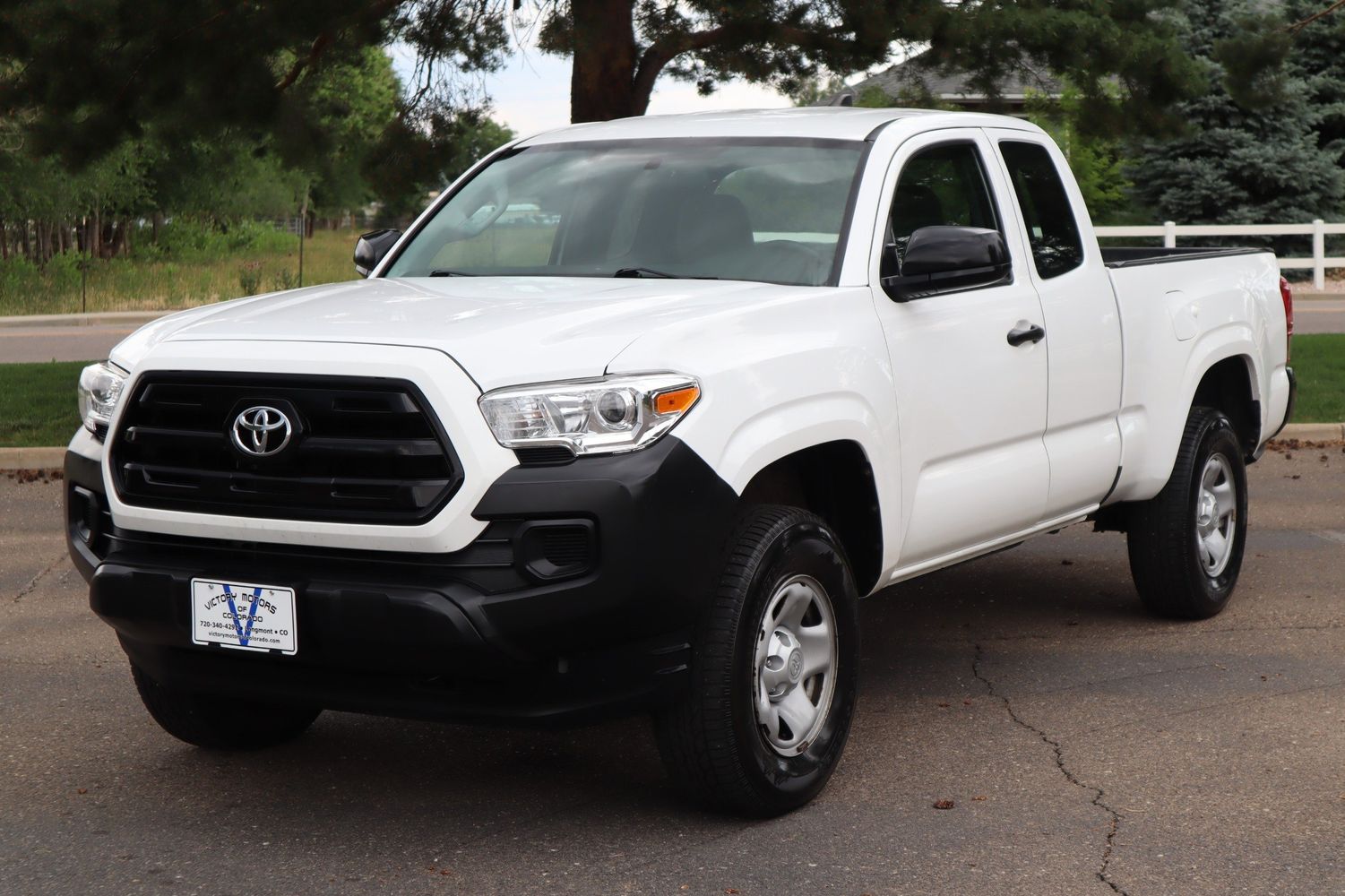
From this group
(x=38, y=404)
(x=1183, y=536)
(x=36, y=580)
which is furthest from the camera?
(x=38, y=404)

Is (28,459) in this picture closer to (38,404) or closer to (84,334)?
(38,404)

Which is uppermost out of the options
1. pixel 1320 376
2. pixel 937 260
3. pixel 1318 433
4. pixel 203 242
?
pixel 937 260

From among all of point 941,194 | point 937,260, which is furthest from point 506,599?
point 941,194

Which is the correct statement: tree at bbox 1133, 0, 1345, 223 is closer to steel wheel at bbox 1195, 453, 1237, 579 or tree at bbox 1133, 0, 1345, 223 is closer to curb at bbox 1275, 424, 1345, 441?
curb at bbox 1275, 424, 1345, 441

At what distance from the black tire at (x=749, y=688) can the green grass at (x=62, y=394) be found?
834 centimetres

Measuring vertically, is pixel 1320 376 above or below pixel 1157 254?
below

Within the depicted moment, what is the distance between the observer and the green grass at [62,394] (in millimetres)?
12812

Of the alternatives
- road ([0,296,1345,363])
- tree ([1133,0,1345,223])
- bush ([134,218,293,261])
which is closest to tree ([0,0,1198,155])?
road ([0,296,1345,363])

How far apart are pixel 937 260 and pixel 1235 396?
9.48 ft

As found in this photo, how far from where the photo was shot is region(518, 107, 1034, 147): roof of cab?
226 inches

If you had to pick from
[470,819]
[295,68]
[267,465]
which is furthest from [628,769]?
[295,68]

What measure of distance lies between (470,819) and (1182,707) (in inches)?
98.2

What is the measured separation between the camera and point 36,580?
26.7ft

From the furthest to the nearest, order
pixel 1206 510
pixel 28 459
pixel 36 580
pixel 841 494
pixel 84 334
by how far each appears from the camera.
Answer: pixel 84 334 < pixel 28 459 < pixel 36 580 < pixel 1206 510 < pixel 841 494
